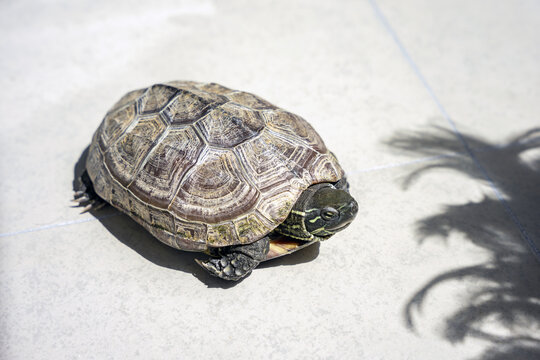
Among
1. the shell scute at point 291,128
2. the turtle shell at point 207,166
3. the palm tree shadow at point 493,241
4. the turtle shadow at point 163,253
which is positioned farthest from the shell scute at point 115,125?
the palm tree shadow at point 493,241

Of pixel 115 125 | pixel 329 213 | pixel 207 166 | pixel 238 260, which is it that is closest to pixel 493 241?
pixel 329 213

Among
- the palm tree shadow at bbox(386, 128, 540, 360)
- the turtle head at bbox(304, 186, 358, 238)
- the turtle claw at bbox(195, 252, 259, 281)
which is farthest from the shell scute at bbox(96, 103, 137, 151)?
the palm tree shadow at bbox(386, 128, 540, 360)

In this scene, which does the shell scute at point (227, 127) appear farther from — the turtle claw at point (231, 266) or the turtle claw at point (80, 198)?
the turtle claw at point (80, 198)

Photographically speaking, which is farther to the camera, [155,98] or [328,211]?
[155,98]

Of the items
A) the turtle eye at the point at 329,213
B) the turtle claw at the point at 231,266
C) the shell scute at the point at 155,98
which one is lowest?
the turtle claw at the point at 231,266

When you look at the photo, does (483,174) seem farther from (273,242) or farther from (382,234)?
(273,242)

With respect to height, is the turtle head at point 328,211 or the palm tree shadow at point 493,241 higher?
the turtle head at point 328,211

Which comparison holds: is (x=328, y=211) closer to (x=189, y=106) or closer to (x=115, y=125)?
(x=189, y=106)
